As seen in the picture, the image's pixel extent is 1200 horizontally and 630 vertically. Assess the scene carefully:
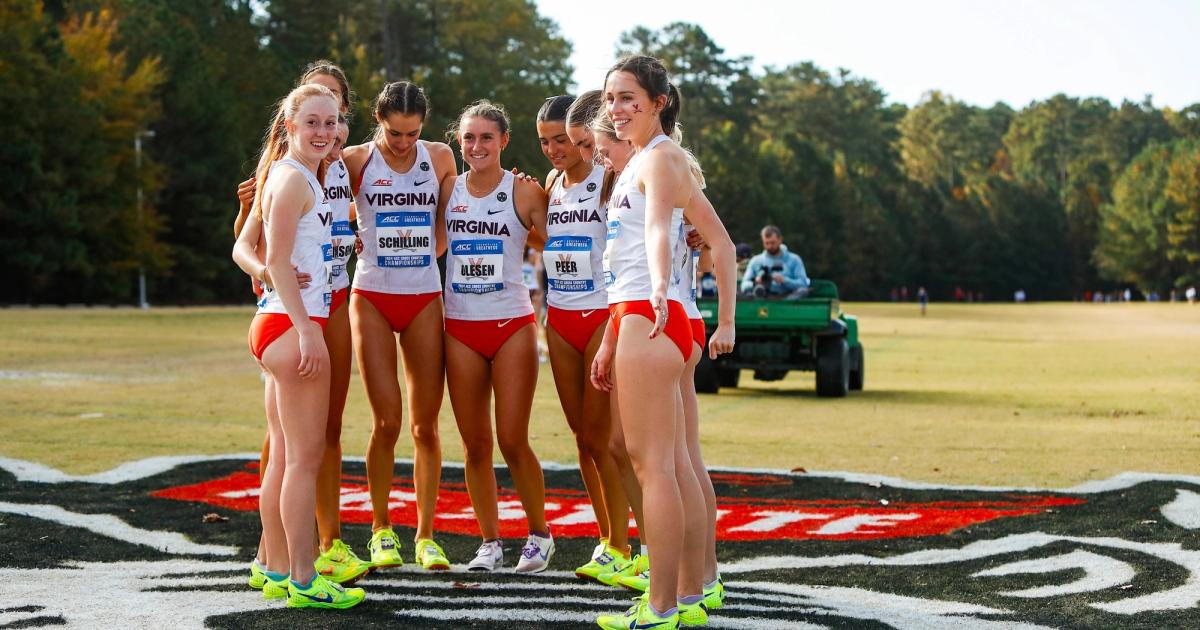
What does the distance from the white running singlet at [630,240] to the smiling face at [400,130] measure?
5.09 feet

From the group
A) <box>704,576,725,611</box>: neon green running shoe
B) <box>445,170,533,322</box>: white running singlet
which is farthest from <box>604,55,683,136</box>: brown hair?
<box>704,576,725,611</box>: neon green running shoe

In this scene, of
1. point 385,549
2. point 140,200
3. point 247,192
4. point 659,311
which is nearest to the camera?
point 659,311

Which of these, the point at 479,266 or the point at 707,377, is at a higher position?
the point at 479,266

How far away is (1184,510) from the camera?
25.3 ft

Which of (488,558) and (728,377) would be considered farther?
(728,377)

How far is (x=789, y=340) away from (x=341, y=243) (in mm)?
11333

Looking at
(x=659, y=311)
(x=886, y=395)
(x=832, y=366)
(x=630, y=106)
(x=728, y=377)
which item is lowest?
(x=886, y=395)

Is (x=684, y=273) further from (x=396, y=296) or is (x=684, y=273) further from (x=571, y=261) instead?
(x=396, y=296)

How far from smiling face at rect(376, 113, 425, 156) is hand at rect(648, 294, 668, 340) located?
1.95 m

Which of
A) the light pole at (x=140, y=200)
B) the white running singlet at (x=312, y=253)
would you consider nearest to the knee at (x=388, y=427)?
the white running singlet at (x=312, y=253)

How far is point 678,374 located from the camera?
4.92 meters

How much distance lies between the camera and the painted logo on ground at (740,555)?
5.27 m

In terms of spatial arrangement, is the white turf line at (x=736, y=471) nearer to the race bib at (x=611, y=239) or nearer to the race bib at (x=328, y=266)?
the race bib at (x=328, y=266)

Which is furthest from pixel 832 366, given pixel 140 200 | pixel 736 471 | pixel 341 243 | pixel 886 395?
pixel 140 200
